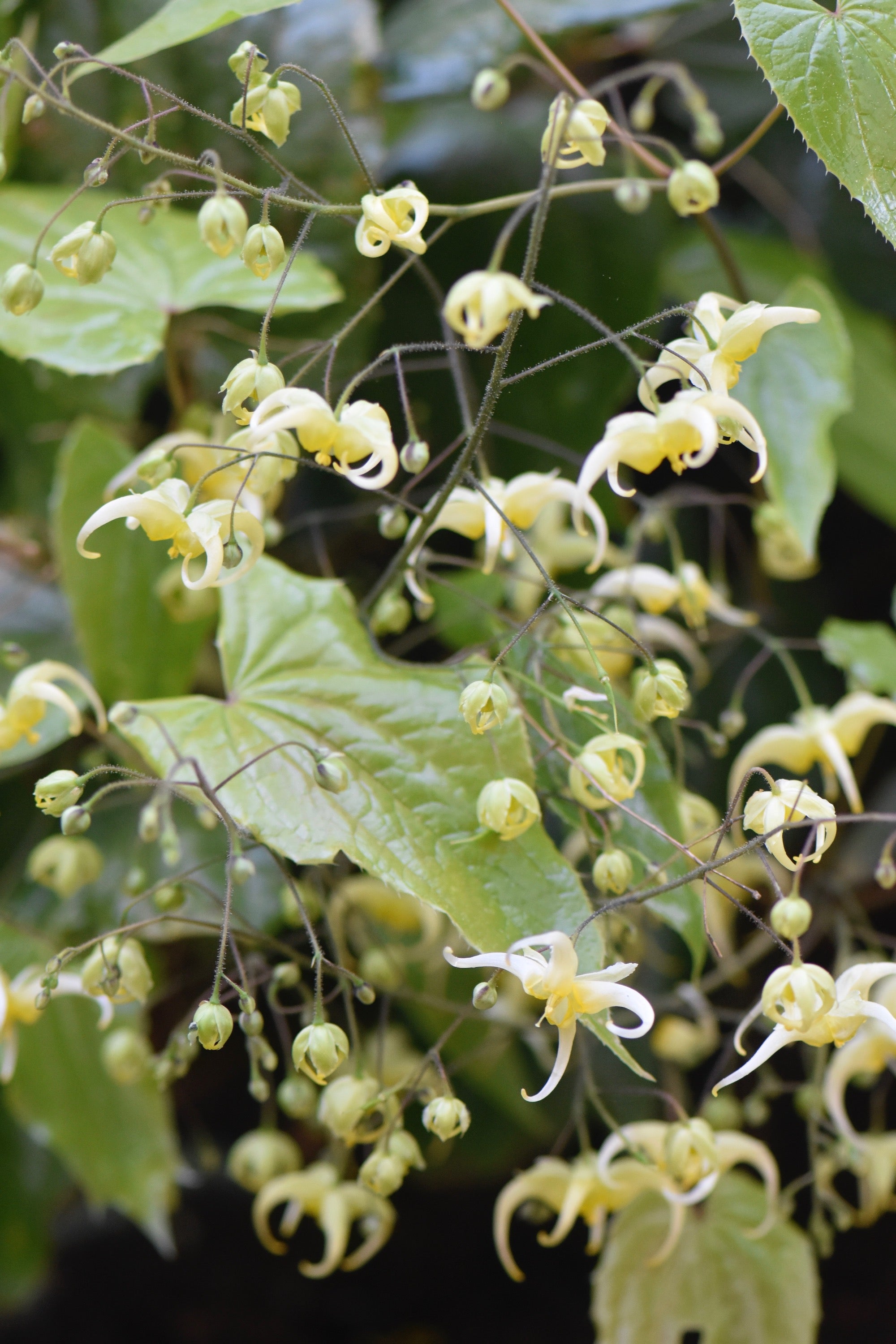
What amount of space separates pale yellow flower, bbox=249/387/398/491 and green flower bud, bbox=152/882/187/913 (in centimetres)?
18

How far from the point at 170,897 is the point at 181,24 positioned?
1.06ft

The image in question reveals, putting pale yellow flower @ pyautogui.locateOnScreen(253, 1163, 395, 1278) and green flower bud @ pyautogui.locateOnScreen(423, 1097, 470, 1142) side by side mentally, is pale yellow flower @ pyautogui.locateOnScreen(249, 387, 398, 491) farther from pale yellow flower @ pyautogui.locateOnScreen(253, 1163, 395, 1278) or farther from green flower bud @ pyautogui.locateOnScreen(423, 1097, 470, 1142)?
pale yellow flower @ pyautogui.locateOnScreen(253, 1163, 395, 1278)

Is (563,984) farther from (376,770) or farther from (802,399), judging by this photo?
(802,399)

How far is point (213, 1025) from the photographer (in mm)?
312

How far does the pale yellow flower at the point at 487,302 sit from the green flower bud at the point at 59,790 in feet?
0.59

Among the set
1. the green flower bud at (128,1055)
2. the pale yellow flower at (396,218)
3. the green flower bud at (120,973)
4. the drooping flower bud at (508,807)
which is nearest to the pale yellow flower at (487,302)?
the pale yellow flower at (396,218)

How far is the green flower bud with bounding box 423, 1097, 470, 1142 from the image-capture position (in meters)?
0.35

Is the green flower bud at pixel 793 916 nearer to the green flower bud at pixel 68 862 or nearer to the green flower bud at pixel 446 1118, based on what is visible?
the green flower bud at pixel 446 1118

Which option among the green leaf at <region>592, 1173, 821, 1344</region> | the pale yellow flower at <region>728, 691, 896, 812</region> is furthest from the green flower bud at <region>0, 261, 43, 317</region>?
the green leaf at <region>592, 1173, 821, 1344</region>

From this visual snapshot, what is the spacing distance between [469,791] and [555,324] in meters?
0.36

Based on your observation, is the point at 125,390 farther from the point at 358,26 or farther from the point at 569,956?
the point at 569,956

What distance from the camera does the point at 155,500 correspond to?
330 mm

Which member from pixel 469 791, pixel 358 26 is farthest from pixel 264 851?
pixel 358 26

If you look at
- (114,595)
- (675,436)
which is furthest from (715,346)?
(114,595)
